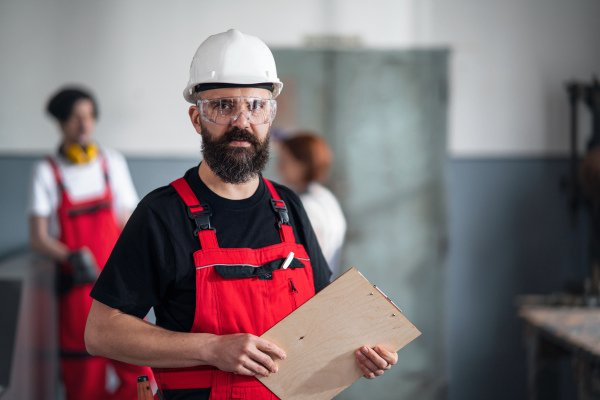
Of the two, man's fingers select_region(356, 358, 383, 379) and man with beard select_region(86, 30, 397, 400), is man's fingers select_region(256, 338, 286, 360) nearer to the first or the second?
man with beard select_region(86, 30, 397, 400)

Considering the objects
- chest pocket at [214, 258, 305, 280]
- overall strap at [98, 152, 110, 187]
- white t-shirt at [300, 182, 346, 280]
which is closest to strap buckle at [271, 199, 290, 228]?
chest pocket at [214, 258, 305, 280]

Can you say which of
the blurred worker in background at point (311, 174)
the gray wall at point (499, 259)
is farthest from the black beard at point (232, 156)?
the gray wall at point (499, 259)

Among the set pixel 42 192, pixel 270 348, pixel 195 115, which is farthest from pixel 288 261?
pixel 42 192

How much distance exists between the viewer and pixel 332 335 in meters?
1.27

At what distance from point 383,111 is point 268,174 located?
89 centimetres

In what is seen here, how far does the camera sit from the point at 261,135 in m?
1.38

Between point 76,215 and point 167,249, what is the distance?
1.92 metres

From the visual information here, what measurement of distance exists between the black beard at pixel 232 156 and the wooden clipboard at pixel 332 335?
35cm

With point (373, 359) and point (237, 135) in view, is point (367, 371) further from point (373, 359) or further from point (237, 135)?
point (237, 135)

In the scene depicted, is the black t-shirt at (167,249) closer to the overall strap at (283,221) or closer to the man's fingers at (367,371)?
the overall strap at (283,221)

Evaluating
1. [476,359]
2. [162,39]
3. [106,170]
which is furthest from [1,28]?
[476,359]

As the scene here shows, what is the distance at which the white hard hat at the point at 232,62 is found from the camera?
4.30 ft

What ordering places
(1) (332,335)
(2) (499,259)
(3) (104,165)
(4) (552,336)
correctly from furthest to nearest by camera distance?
(2) (499,259), (3) (104,165), (4) (552,336), (1) (332,335)

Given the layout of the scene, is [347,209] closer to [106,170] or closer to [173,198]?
[106,170]
